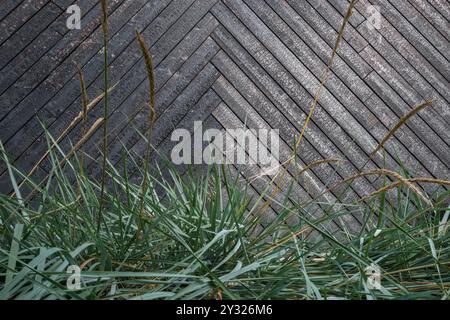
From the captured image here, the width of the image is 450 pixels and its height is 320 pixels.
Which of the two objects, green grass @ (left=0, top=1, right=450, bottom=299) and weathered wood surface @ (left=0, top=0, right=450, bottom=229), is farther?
weathered wood surface @ (left=0, top=0, right=450, bottom=229)

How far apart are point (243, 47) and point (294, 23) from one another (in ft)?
0.85

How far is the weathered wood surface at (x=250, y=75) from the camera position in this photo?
2.92 meters

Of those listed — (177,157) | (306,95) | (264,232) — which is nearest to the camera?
(264,232)

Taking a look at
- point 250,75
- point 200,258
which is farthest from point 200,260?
point 250,75

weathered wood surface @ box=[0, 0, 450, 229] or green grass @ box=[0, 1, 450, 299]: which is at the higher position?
weathered wood surface @ box=[0, 0, 450, 229]

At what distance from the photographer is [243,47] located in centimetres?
315

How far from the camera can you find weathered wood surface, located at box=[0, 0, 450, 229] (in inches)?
115

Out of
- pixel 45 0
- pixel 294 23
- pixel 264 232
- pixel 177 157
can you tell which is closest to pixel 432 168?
pixel 294 23

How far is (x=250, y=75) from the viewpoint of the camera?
3.12 m

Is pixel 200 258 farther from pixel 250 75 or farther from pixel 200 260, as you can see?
pixel 250 75

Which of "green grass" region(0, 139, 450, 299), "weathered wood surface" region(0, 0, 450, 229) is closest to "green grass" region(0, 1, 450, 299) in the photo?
"green grass" region(0, 139, 450, 299)

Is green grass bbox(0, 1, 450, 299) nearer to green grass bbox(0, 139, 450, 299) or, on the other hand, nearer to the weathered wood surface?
green grass bbox(0, 139, 450, 299)
